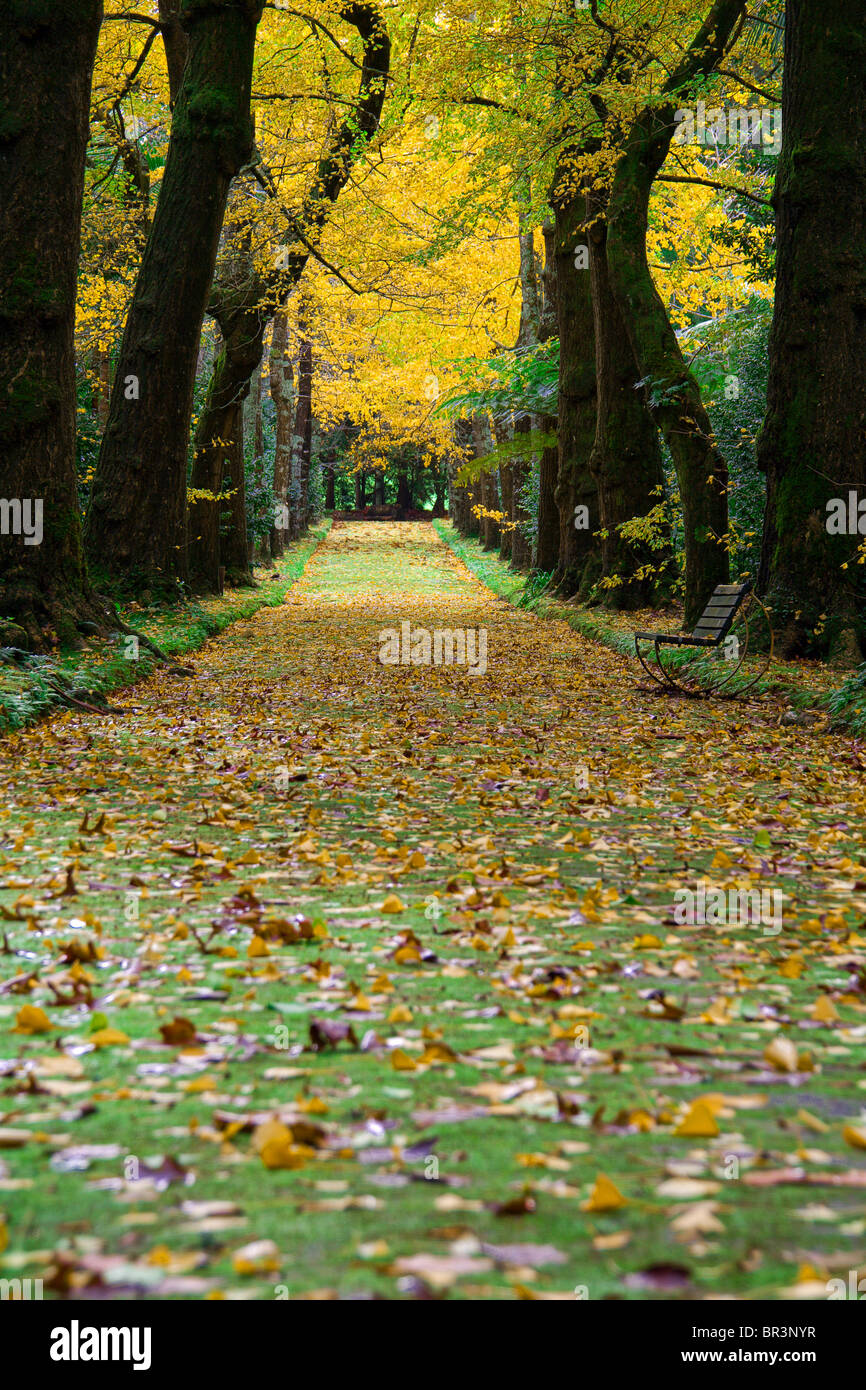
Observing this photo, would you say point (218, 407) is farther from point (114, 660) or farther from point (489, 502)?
point (489, 502)

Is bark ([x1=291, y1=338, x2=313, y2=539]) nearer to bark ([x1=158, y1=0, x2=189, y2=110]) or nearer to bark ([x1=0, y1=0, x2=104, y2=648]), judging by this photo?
bark ([x1=158, y1=0, x2=189, y2=110])

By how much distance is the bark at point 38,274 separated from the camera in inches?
423

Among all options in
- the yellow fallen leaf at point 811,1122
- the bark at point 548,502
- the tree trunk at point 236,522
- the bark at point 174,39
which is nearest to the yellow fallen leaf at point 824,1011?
the yellow fallen leaf at point 811,1122

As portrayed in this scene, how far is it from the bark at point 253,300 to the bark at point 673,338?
7118 millimetres

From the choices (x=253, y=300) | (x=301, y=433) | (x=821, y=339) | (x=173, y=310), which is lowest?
(x=821, y=339)

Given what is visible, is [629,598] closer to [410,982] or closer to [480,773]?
[480,773]

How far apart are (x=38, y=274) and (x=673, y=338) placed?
7.92 meters

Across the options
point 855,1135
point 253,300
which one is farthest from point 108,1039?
point 253,300

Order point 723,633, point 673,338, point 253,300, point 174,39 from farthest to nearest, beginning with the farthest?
1. point 253,300
2. point 174,39
3. point 673,338
4. point 723,633

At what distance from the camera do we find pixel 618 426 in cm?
1852

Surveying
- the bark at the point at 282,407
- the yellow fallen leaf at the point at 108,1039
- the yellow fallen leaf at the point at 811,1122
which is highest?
the bark at the point at 282,407

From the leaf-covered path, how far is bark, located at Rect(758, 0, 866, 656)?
3.81 metres

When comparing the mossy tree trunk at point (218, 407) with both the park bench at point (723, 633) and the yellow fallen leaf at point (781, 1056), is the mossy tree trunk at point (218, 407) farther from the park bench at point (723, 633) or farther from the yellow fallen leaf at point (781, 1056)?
the yellow fallen leaf at point (781, 1056)

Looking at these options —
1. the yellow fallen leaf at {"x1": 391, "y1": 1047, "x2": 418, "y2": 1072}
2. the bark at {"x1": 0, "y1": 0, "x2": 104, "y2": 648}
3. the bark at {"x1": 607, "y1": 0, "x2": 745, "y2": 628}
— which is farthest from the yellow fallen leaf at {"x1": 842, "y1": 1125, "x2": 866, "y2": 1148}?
the bark at {"x1": 607, "y1": 0, "x2": 745, "y2": 628}
